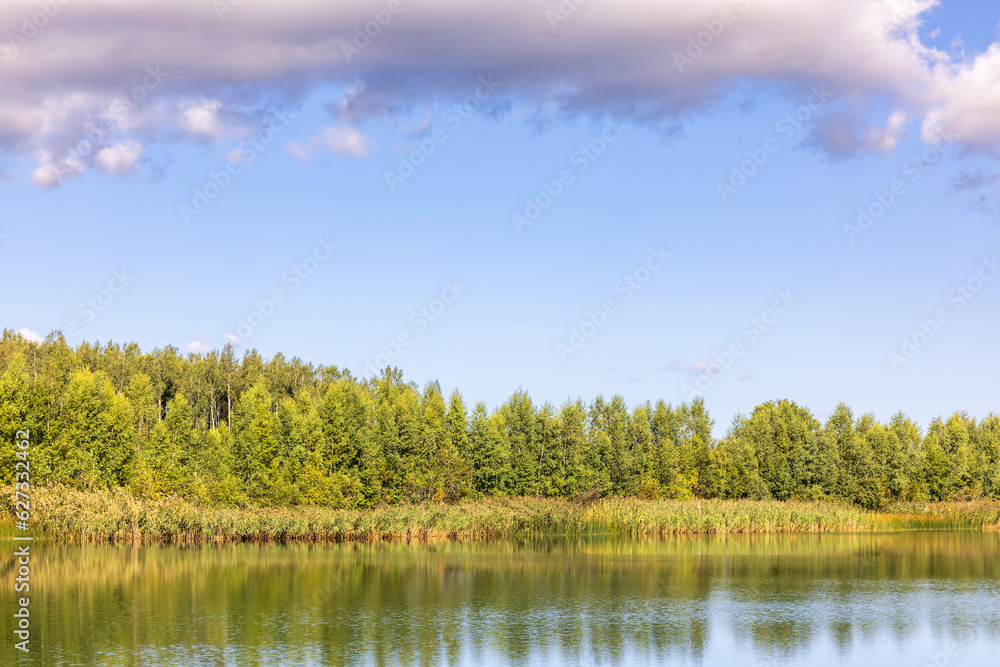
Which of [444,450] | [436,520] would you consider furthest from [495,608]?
[444,450]

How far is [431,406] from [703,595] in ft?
176

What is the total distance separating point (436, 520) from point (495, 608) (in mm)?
31313

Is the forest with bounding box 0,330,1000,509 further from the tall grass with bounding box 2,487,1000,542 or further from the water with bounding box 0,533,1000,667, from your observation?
the water with bounding box 0,533,1000,667

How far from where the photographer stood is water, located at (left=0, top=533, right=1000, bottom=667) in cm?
2608

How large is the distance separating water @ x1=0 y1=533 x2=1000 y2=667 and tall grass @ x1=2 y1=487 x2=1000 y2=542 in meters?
2.95

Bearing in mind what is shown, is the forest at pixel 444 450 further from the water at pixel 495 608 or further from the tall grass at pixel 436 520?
the water at pixel 495 608

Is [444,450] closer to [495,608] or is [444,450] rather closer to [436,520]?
[436,520]

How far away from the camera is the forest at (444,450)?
67750 millimetres

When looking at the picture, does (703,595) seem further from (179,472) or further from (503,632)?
(179,472)

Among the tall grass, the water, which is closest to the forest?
the tall grass

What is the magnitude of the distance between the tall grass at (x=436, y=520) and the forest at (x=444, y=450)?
4.94 m

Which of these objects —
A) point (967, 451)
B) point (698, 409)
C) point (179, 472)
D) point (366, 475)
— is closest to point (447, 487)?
point (366, 475)

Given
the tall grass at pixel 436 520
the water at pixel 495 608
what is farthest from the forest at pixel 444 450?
the water at pixel 495 608

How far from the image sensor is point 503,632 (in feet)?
94.5
